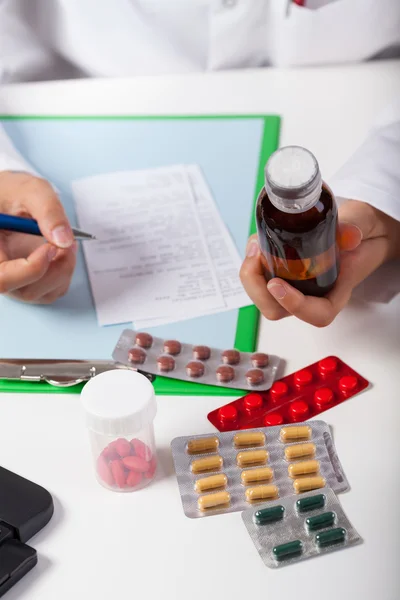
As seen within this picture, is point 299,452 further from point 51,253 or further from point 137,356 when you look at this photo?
point 51,253

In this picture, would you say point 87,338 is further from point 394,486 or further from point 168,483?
point 394,486

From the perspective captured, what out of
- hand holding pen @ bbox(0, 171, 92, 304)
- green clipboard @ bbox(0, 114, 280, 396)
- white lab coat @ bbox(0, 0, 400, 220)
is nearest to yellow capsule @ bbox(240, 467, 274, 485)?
green clipboard @ bbox(0, 114, 280, 396)

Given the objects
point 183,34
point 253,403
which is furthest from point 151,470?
point 183,34

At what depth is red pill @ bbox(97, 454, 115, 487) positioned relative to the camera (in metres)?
0.63

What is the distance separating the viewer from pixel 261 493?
2.04ft

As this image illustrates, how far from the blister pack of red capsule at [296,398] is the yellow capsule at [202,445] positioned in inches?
1.1

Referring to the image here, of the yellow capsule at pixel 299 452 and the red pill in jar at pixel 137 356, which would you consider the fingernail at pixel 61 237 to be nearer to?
the red pill in jar at pixel 137 356

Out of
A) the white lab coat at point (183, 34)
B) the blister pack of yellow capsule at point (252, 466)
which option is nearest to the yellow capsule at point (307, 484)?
the blister pack of yellow capsule at point (252, 466)

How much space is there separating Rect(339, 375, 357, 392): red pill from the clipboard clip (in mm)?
181

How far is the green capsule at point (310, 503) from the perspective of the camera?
0.61 m

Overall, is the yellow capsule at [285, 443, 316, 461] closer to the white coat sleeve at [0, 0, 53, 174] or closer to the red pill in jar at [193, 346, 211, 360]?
the red pill in jar at [193, 346, 211, 360]

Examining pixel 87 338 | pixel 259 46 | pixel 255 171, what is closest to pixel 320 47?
pixel 259 46

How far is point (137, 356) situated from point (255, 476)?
0.60ft

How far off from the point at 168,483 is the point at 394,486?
7.4 inches
